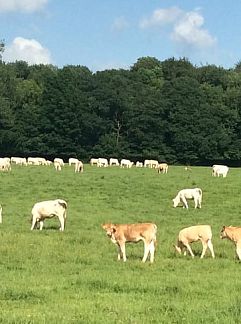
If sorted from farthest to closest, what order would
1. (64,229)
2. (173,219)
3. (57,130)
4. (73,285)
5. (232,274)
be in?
1. (57,130)
2. (173,219)
3. (64,229)
4. (232,274)
5. (73,285)

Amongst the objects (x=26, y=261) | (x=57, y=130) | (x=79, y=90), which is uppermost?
(x=79, y=90)

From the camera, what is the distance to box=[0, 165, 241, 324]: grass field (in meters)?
9.81

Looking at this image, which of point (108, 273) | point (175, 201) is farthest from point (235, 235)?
point (175, 201)

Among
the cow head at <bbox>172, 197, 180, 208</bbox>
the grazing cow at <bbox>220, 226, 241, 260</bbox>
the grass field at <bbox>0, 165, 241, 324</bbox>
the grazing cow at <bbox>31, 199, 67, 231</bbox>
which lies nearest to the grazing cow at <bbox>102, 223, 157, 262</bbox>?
the grass field at <bbox>0, 165, 241, 324</bbox>

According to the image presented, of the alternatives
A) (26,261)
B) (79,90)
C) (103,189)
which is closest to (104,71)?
(79,90)

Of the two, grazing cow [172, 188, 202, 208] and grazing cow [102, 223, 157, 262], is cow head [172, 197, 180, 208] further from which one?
grazing cow [102, 223, 157, 262]

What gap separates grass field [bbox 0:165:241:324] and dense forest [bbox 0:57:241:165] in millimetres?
51087

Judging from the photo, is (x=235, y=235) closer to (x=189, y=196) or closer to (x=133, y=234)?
(x=133, y=234)

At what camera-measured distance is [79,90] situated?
8794 cm

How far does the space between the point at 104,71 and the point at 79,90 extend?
1051 cm

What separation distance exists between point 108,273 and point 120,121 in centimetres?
7472

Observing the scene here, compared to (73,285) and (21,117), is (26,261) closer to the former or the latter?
(73,285)

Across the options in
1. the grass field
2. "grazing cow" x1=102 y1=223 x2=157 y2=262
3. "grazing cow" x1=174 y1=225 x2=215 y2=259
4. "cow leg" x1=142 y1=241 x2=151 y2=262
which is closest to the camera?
the grass field

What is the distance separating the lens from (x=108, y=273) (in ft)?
44.3
